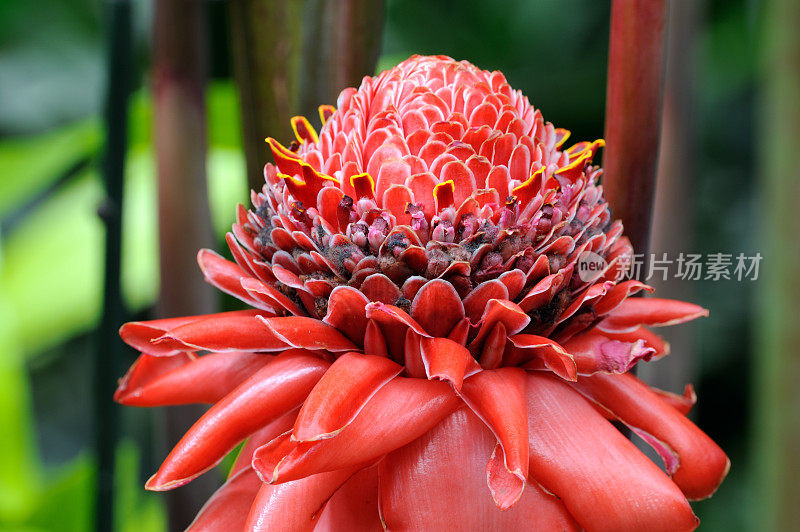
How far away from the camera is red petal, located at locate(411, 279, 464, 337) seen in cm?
32

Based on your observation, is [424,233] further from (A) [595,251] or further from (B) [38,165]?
(B) [38,165]

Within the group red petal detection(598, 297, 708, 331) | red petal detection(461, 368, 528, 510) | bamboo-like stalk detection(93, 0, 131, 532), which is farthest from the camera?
bamboo-like stalk detection(93, 0, 131, 532)

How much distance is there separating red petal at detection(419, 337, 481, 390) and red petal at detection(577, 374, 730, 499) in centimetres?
8

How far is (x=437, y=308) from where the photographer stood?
0.33 meters

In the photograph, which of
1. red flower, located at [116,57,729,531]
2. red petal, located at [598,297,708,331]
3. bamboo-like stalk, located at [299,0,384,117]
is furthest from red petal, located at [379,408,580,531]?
bamboo-like stalk, located at [299,0,384,117]

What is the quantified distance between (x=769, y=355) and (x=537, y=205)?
22cm

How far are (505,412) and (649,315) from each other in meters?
0.13

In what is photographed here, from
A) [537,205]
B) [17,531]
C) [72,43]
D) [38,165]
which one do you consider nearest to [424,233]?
[537,205]

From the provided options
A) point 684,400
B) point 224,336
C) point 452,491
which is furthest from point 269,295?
point 684,400

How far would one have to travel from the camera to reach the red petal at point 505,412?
0.90 ft

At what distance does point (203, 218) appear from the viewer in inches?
20.6

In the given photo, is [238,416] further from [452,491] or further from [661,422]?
[661,422]

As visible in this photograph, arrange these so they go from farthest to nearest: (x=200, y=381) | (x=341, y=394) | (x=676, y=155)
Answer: (x=676, y=155) < (x=200, y=381) < (x=341, y=394)

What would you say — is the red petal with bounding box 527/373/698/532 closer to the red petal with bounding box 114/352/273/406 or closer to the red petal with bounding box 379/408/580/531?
the red petal with bounding box 379/408/580/531
